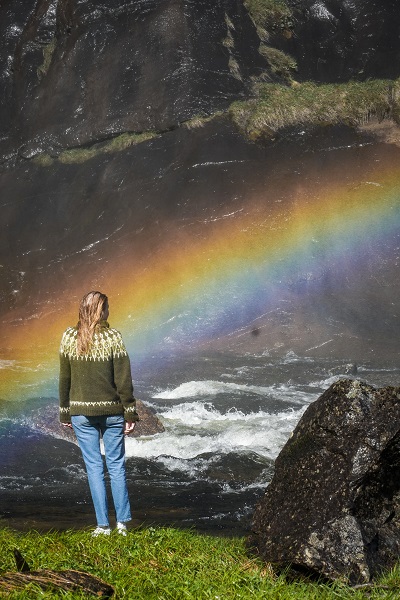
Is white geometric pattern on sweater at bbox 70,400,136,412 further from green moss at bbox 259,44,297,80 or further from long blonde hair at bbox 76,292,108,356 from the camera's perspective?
green moss at bbox 259,44,297,80

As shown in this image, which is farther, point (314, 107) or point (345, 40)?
point (345, 40)

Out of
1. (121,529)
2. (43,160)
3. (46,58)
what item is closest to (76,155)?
(43,160)

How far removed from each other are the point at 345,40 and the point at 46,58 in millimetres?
7969

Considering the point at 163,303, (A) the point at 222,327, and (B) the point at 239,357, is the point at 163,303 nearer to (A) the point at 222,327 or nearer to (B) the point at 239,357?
(A) the point at 222,327

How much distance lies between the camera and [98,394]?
18.9 ft

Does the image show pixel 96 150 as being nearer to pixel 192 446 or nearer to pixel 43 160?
pixel 43 160

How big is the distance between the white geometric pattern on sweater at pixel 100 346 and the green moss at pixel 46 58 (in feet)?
55.6

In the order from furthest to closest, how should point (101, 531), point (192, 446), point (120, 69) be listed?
point (120, 69), point (192, 446), point (101, 531)

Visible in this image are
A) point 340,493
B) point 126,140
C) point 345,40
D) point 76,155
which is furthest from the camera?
point 345,40

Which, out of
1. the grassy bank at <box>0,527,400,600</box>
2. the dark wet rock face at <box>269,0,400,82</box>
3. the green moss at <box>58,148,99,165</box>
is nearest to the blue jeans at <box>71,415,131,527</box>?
the grassy bank at <box>0,527,400,600</box>

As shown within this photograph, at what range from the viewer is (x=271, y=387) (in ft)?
44.3

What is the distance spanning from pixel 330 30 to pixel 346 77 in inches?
55.1

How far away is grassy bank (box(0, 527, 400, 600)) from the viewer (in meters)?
4.45

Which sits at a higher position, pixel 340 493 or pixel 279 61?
pixel 279 61
